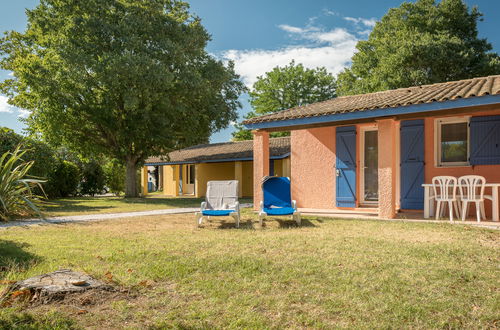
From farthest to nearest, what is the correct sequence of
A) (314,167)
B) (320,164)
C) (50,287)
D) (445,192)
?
(314,167) < (320,164) < (445,192) < (50,287)

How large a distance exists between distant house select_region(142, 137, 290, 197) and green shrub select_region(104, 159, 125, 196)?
185 centimetres

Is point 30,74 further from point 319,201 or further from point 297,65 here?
point 297,65

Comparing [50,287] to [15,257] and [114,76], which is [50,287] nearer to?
[15,257]

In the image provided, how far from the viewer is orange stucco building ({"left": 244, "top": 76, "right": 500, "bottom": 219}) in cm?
869

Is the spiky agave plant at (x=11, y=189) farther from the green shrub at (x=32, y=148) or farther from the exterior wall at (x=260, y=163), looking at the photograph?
the exterior wall at (x=260, y=163)

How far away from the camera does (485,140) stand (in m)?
9.06

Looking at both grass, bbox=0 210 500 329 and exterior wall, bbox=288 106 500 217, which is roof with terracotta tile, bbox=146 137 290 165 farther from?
grass, bbox=0 210 500 329

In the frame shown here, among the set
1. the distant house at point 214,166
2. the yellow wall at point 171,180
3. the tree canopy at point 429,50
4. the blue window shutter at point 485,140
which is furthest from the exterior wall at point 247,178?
the blue window shutter at point 485,140

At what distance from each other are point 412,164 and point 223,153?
46.9 ft

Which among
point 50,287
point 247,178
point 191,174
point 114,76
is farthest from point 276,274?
point 191,174

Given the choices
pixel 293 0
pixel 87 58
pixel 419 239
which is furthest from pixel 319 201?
pixel 87 58

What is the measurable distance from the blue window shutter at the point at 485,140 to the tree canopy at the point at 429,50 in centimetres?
1445

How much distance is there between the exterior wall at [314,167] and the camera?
1145 cm

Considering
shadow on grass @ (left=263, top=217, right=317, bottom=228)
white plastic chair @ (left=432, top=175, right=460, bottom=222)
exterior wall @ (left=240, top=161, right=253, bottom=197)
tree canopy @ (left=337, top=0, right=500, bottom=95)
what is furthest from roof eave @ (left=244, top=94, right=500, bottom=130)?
tree canopy @ (left=337, top=0, right=500, bottom=95)
